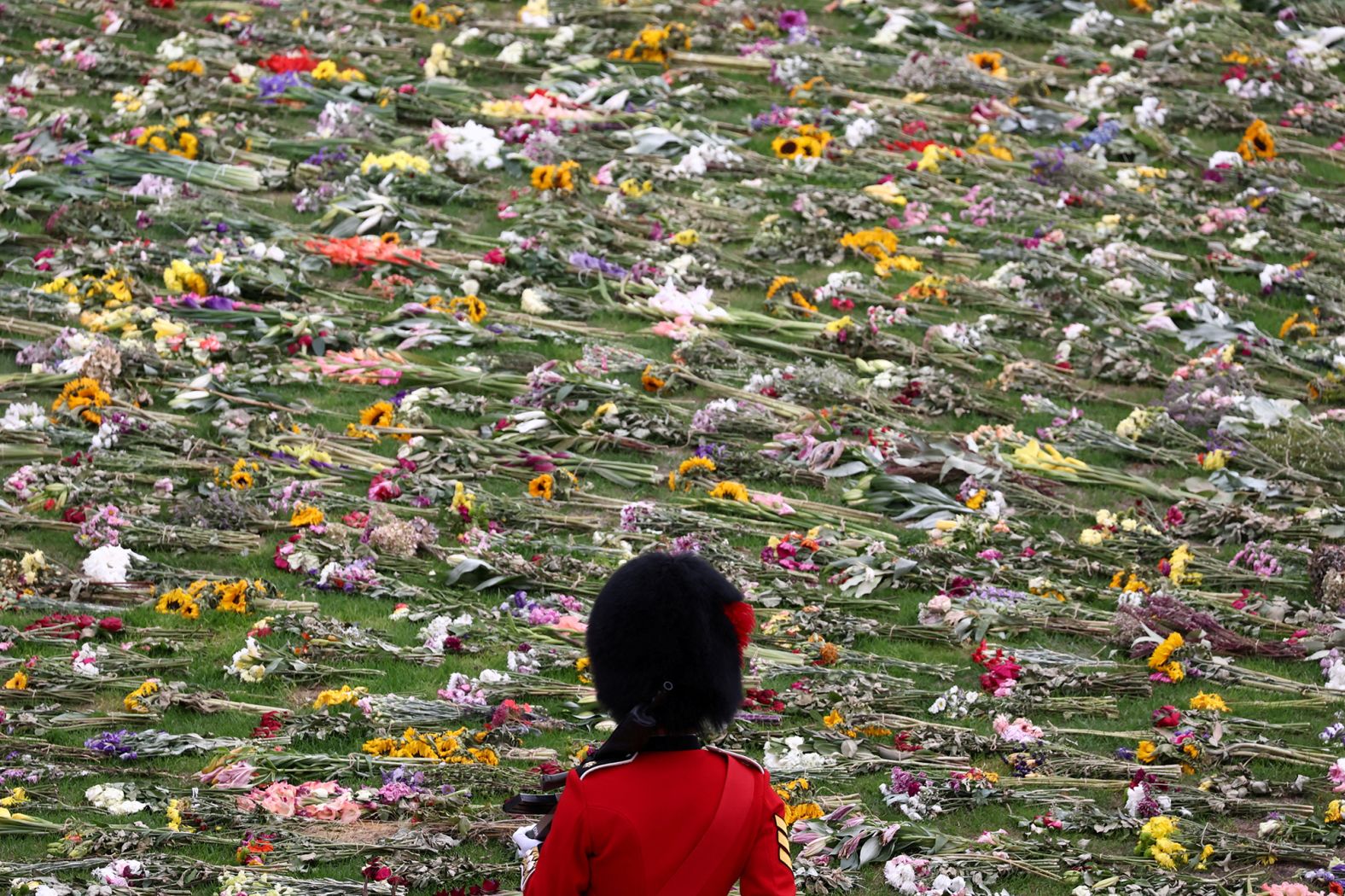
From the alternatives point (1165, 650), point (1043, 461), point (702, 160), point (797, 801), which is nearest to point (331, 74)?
point (702, 160)

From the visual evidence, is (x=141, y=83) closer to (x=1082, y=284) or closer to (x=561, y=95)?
(x=561, y=95)

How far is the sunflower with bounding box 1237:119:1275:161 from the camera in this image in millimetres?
14023

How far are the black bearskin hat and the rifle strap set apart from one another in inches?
7.8

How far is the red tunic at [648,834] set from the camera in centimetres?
426

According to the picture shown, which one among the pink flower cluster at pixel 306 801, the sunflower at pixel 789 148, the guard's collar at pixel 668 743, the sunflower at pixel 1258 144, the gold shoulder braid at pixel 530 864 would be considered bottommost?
the pink flower cluster at pixel 306 801

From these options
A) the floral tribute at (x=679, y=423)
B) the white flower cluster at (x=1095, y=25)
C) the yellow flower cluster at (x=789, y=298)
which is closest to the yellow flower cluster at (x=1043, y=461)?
the floral tribute at (x=679, y=423)

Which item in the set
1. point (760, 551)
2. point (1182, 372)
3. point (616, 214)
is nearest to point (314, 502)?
point (760, 551)

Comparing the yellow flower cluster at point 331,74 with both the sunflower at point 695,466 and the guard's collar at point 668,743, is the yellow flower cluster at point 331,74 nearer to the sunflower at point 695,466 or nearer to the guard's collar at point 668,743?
the sunflower at point 695,466

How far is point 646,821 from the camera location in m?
4.30

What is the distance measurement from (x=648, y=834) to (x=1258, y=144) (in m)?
11.9

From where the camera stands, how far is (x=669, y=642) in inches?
170

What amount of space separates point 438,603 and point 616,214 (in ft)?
17.8

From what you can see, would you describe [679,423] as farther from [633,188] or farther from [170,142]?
[170,142]

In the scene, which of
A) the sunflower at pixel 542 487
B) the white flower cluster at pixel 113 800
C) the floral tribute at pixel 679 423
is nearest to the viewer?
the white flower cluster at pixel 113 800
